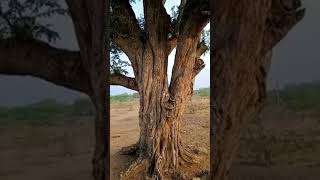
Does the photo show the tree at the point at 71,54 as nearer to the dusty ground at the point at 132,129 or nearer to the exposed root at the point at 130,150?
the dusty ground at the point at 132,129

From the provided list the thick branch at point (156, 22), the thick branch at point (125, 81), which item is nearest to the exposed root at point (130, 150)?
the thick branch at point (125, 81)

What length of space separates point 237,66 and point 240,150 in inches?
20.2

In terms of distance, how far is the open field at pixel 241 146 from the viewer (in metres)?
2.29

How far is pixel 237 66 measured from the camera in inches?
109

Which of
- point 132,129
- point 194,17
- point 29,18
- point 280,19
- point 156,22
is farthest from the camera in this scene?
point 132,129

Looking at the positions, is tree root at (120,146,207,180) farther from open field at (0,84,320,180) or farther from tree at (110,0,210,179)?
open field at (0,84,320,180)

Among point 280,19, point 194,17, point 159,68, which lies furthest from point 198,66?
point 280,19

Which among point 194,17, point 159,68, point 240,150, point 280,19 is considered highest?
point 194,17

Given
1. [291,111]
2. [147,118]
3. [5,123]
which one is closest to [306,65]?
[291,111]

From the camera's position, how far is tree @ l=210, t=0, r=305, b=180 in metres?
2.74

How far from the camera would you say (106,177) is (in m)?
2.59

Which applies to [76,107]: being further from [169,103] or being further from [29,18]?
[169,103]

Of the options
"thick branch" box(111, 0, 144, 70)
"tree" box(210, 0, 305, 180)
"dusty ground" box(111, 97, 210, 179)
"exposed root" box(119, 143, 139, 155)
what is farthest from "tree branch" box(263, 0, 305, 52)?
"exposed root" box(119, 143, 139, 155)

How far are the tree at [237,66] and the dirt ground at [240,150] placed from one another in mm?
96
